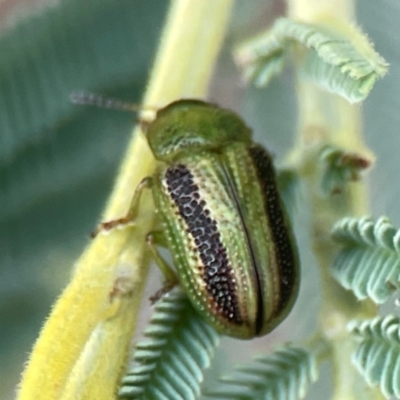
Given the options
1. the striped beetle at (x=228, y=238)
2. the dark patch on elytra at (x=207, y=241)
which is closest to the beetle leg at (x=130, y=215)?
the striped beetle at (x=228, y=238)

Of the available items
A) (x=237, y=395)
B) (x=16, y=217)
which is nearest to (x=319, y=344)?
(x=237, y=395)

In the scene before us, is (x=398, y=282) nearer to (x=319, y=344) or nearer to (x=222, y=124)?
(x=319, y=344)

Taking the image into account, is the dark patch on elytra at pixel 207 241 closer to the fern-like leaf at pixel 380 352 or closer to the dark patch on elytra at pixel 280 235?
the dark patch on elytra at pixel 280 235

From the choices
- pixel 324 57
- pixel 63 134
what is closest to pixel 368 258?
pixel 324 57

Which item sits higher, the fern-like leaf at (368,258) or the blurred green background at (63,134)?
the blurred green background at (63,134)

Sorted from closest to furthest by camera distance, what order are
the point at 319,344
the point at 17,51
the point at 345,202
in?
the point at 319,344 < the point at 345,202 < the point at 17,51

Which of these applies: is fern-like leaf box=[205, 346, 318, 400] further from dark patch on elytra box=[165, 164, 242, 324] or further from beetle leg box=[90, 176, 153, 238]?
beetle leg box=[90, 176, 153, 238]
